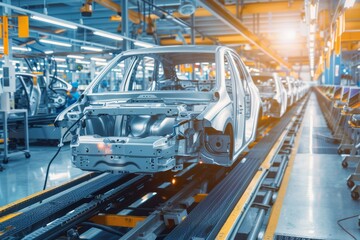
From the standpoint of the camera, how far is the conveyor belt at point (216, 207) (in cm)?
319

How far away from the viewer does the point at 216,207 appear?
378cm

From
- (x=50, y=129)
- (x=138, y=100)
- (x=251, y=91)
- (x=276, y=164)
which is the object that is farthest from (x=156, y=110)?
(x=50, y=129)

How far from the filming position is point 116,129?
437cm

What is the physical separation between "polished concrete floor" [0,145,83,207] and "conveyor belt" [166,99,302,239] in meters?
2.46

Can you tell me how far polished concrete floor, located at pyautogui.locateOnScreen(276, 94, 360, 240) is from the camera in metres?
3.84

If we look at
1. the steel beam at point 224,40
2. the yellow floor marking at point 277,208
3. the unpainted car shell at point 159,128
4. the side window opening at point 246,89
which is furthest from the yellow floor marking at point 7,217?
the steel beam at point 224,40

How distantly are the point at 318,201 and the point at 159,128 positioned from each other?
2.18m

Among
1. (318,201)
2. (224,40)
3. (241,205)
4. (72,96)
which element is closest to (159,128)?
(241,205)

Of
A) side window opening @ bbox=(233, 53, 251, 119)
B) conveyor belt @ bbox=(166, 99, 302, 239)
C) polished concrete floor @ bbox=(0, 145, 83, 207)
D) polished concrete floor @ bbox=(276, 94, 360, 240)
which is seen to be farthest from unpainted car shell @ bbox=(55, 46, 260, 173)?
polished concrete floor @ bbox=(0, 145, 83, 207)

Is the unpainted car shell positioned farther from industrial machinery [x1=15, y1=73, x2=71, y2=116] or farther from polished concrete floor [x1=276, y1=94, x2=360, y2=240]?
industrial machinery [x1=15, y1=73, x2=71, y2=116]

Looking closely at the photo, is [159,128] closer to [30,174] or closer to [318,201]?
[318,201]

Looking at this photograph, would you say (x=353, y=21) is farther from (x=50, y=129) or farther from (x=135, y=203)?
(x=135, y=203)

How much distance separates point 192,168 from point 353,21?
13337 mm

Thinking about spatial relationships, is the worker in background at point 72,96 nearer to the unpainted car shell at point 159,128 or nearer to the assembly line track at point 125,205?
the assembly line track at point 125,205
